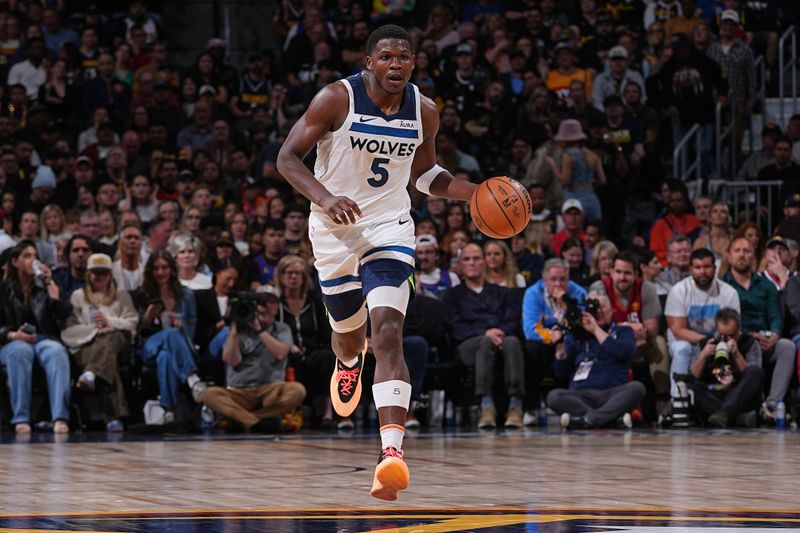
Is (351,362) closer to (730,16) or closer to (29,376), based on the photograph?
(29,376)

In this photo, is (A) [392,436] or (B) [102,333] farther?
(B) [102,333]

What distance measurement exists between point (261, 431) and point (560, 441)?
101 inches

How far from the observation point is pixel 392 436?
591 centimetres

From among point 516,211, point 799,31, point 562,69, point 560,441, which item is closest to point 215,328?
point 560,441


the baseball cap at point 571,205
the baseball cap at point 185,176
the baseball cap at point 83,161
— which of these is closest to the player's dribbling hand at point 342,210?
the baseball cap at point 571,205

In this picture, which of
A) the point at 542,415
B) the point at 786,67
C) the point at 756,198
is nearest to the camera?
the point at 542,415

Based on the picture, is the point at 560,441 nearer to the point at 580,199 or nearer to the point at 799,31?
the point at 580,199

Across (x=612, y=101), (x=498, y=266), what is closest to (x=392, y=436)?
(x=498, y=266)

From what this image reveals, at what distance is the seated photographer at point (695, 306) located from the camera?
11.7m

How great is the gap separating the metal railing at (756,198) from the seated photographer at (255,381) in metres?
5.93

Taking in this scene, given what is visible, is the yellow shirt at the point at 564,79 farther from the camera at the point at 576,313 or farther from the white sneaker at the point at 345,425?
the white sneaker at the point at 345,425

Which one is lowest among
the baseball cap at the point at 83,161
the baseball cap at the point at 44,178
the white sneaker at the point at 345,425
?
the white sneaker at the point at 345,425

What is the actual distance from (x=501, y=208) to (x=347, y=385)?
1.69 metres

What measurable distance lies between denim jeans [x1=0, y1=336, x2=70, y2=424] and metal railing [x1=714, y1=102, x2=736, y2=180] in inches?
321
